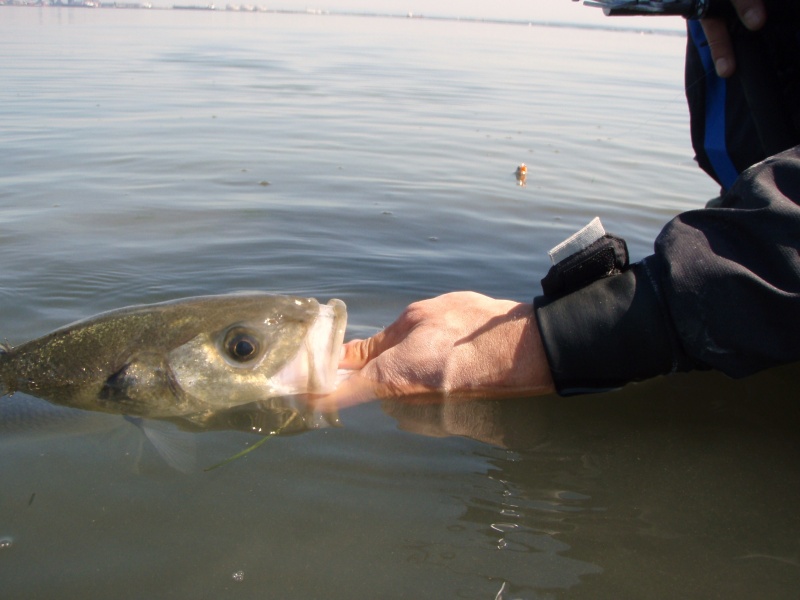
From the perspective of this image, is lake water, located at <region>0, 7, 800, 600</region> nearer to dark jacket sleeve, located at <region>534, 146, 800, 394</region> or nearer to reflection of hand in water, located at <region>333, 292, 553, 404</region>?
reflection of hand in water, located at <region>333, 292, 553, 404</region>

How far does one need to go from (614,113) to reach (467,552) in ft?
39.3

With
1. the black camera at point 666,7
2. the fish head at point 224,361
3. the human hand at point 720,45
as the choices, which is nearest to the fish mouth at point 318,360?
the fish head at point 224,361

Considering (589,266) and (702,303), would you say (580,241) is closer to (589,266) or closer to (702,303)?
(589,266)

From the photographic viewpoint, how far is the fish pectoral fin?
249cm

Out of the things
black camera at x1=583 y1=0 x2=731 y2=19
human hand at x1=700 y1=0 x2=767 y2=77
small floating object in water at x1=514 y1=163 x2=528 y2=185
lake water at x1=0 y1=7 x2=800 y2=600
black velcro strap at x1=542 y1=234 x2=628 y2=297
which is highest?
black camera at x1=583 y1=0 x2=731 y2=19

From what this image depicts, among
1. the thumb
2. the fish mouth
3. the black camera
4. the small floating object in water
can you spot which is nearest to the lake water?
the small floating object in water

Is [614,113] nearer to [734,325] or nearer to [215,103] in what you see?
[215,103]

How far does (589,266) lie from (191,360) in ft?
4.60

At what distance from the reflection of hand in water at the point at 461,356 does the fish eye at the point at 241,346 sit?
0.35m

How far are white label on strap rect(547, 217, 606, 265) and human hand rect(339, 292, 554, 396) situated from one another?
22cm

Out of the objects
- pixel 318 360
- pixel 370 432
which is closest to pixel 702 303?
pixel 370 432

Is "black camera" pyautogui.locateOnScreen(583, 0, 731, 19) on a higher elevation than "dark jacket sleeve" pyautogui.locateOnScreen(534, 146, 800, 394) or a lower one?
higher

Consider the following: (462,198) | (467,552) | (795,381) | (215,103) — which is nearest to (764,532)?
(467,552)

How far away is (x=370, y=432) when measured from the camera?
2.47 metres
